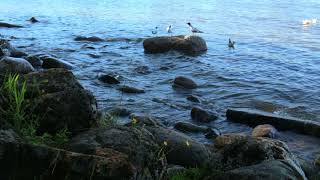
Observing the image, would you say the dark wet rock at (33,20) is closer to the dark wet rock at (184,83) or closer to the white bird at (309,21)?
the white bird at (309,21)

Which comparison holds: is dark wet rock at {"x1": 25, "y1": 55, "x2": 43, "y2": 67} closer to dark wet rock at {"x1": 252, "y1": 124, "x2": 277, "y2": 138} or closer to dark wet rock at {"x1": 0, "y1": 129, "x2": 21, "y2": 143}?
dark wet rock at {"x1": 252, "y1": 124, "x2": 277, "y2": 138}

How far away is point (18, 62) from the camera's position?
40.9 ft

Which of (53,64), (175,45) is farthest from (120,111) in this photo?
(175,45)

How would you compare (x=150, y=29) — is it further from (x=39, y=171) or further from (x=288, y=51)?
(x=39, y=171)

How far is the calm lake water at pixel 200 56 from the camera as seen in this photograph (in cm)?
1180

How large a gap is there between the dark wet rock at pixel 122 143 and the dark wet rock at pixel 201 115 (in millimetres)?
5297

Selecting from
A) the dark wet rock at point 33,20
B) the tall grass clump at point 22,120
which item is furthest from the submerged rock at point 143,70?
the dark wet rock at point 33,20

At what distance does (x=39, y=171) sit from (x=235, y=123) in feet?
21.6

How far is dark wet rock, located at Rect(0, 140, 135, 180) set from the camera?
13.4 feet

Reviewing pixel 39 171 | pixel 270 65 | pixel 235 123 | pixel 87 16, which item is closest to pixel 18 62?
pixel 235 123

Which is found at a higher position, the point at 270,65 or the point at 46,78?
the point at 46,78

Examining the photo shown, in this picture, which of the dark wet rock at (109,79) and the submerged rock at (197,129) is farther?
the dark wet rock at (109,79)

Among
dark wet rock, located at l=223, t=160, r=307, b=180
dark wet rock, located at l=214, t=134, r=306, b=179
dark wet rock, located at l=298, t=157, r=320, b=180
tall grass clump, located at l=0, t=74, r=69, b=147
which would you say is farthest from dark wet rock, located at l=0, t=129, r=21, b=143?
dark wet rock, located at l=298, t=157, r=320, b=180

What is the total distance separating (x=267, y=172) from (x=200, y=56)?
11.9 metres
